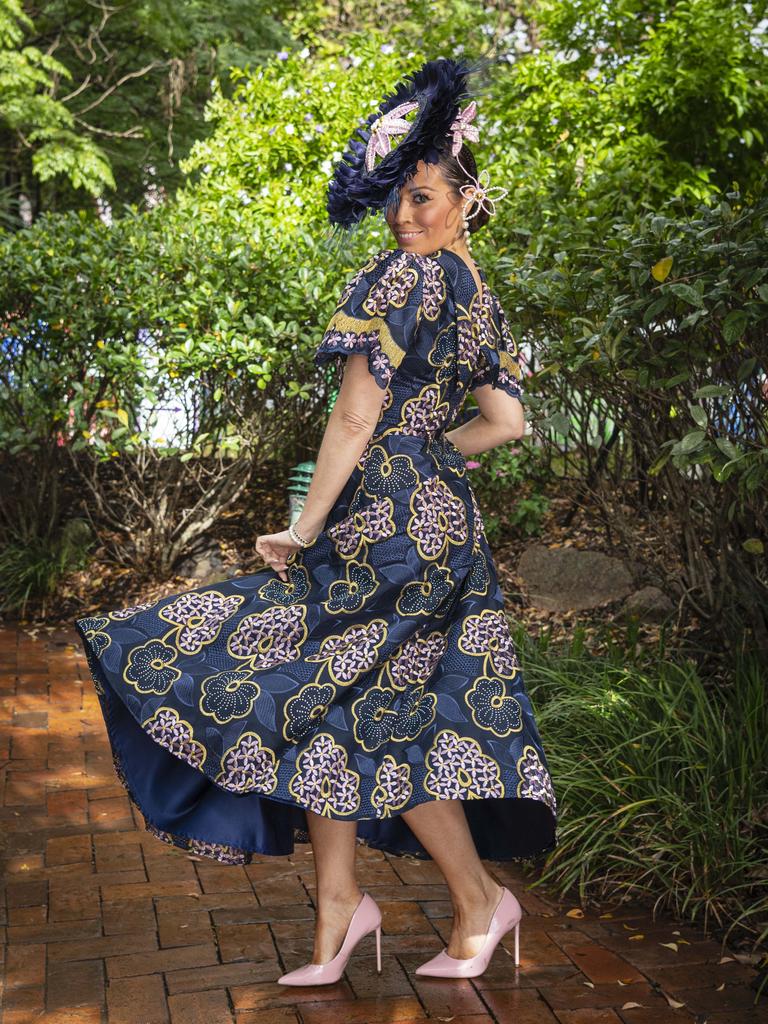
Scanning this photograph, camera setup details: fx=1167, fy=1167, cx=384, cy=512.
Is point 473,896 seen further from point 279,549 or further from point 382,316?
point 382,316

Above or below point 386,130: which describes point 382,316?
below

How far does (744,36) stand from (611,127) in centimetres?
120

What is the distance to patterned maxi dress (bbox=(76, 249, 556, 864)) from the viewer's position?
8.11 feet

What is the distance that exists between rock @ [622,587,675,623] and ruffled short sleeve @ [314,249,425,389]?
2.73 meters

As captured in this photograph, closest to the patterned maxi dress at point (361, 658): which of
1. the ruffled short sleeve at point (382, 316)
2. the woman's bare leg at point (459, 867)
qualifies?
the ruffled short sleeve at point (382, 316)

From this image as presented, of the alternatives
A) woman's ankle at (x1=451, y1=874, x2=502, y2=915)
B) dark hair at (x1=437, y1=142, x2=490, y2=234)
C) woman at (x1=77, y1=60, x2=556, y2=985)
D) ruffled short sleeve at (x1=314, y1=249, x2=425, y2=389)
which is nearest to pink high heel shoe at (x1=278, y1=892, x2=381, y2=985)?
woman at (x1=77, y1=60, x2=556, y2=985)

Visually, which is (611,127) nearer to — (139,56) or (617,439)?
(617,439)

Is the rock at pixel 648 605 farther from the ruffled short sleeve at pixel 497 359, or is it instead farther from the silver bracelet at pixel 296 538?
the silver bracelet at pixel 296 538

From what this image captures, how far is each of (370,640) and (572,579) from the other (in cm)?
356

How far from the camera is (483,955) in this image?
277 cm

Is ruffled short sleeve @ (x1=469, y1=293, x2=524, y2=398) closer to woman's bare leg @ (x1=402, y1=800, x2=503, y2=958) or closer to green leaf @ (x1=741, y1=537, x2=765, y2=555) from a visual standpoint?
woman's bare leg @ (x1=402, y1=800, x2=503, y2=958)

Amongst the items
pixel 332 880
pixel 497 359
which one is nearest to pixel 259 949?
pixel 332 880

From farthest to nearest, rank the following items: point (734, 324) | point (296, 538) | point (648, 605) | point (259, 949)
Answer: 1. point (648, 605)
2. point (734, 324)
3. point (259, 949)
4. point (296, 538)

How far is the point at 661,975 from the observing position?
2.86 m
